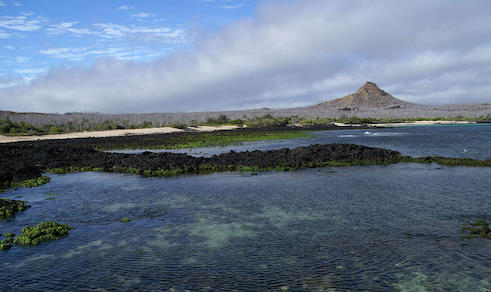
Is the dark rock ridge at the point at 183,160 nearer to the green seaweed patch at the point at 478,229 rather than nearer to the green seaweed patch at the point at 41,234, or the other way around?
the green seaweed patch at the point at 41,234

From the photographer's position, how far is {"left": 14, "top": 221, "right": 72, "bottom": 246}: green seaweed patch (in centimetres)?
1146

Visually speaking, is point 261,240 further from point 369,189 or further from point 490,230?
point 369,189

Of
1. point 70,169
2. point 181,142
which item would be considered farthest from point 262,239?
point 181,142

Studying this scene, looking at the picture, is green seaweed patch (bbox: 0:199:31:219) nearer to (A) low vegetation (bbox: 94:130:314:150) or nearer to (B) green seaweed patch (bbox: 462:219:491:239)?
(B) green seaweed patch (bbox: 462:219:491:239)

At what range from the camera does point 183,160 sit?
27.3m

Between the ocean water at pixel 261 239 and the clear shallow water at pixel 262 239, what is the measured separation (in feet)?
0.14

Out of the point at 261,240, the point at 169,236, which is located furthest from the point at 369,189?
the point at 169,236

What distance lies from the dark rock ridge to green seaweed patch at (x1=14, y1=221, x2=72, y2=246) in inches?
512

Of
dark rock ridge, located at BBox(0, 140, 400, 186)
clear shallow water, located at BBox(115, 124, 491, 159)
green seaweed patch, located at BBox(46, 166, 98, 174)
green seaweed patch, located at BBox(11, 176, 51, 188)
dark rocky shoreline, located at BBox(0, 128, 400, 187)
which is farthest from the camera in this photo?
clear shallow water, located at BBox(115, 124, 491, 159)

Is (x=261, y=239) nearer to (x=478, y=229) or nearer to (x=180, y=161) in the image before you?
Answer: (x=478, y=229)

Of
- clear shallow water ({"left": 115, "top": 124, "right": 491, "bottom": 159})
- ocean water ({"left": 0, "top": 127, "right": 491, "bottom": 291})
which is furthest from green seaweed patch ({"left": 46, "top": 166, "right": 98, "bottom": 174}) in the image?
clear shallow water ({"left": 115, "top": 124, "right": 491, "bottom": 159})

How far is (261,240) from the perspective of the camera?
11242 mm

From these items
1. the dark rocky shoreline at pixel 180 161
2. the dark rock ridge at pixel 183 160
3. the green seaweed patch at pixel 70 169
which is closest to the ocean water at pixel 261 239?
the dark rocky shoreline at pixel 180 161

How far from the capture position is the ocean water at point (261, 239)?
856 centimetres
